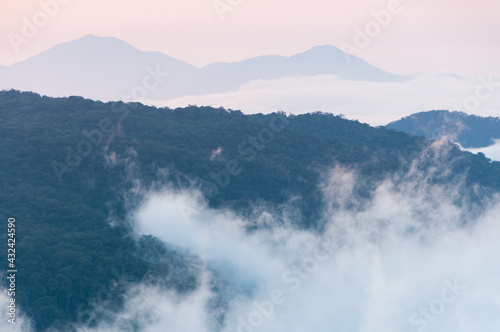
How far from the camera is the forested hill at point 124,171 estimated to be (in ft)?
204

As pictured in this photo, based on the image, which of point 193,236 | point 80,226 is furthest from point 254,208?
point 80,226

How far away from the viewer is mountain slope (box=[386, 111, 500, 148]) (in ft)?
486

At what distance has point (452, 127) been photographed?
15100 centimetres

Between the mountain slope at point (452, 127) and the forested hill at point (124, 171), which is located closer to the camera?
the forested hill at point (124, 171)

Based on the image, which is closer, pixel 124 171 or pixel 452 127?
pixel 124 171

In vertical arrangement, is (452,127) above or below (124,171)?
above

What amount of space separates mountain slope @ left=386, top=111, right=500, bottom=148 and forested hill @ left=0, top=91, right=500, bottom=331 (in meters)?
38.5

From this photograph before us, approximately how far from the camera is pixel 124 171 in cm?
8044

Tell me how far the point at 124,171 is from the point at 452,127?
82.5 metres

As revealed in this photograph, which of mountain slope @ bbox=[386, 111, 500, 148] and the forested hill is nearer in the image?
the forested hill

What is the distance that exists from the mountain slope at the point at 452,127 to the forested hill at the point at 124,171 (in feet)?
126

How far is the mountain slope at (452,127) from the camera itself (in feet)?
486

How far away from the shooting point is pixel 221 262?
76.0 m

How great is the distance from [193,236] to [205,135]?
15.1 meters
